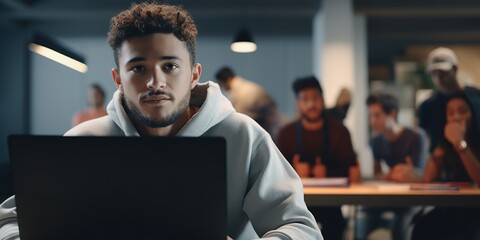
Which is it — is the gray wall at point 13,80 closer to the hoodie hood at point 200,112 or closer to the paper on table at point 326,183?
the paper on table at point 326,183

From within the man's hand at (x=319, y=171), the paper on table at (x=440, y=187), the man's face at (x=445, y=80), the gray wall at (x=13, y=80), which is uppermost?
the gray wall at (x=13, y=80)

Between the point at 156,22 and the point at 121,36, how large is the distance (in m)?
0.09

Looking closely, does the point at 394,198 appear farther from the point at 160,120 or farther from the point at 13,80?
the point at 13,80

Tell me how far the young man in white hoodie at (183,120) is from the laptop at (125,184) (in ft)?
0.80

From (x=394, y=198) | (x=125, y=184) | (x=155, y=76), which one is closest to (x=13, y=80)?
(x=394, y=198)

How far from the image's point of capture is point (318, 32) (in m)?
7.48

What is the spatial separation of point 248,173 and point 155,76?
1.04 ft

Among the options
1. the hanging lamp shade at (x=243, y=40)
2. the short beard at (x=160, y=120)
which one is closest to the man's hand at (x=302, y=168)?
the short beard at (x=160, y=120)

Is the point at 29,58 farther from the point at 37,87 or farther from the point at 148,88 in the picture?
the point at 148,88

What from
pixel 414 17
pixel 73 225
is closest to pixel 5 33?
pixel 414 17

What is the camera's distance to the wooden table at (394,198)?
243 cm

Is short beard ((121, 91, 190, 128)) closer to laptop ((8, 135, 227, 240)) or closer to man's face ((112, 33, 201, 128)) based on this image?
man's face ((112, 33, 201, 128))

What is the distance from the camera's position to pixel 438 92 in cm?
313

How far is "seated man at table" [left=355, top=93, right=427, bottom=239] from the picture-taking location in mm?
3510
